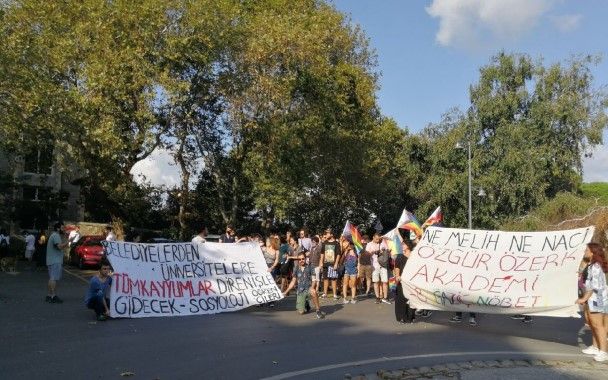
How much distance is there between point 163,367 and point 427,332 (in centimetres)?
521

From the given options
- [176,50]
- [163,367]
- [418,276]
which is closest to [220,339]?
[163,367]

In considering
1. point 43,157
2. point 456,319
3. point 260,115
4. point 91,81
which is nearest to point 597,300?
point 456,319

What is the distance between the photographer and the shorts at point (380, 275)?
1668 centimetres

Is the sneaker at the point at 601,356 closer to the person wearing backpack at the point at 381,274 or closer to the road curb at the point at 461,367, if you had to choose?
the road curb at the point at 461,367

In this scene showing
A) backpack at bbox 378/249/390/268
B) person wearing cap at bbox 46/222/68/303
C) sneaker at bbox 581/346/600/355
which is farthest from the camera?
backpack at bbox 378/249/390/268

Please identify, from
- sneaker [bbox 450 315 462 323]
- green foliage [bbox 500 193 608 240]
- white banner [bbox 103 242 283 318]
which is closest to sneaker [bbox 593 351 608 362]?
sneaker [bbox 450 315 462 323]

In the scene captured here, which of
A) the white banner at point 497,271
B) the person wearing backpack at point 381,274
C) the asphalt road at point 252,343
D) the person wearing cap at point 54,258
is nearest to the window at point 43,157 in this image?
the person wearing cap at point 54,258

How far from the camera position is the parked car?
2677cm

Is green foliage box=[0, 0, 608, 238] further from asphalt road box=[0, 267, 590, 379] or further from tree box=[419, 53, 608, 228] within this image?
asphalt road box=[0, 267, 590, 379]

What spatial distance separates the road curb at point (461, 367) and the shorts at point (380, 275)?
758 cm

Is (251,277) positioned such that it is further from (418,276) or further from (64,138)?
(64,138)

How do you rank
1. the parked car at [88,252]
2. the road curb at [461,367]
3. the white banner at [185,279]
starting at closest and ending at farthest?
the road curb at [461,367] → the white banner at [185,279] → the parked car at [88,252]

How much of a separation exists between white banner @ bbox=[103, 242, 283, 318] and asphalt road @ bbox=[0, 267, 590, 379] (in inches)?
14.9

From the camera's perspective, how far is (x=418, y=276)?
1220cm
